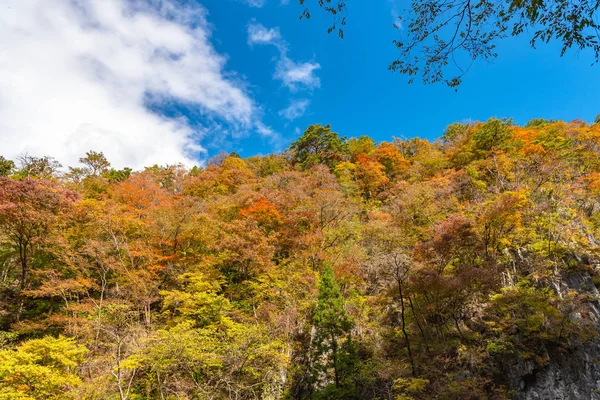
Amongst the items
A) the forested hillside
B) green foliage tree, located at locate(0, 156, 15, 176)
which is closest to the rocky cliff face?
the forested hillside

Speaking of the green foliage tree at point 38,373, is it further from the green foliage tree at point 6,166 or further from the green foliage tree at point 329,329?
the green foliage tree at point 6,166

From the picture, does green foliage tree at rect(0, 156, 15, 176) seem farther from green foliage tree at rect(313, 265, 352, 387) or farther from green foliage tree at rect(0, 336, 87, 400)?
green foliage tree at rect(313, 265, 352, 387)

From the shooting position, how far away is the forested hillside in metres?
9.06

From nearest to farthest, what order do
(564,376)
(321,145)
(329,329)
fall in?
(564,376) < (329,329) < (321,145)

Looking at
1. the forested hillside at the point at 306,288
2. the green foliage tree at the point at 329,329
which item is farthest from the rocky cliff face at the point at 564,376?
the green foliage tree at the point at 329,329

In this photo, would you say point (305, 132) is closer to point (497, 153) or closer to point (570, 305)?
point (497, 153)

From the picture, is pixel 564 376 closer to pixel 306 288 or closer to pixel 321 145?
pixel 306 288

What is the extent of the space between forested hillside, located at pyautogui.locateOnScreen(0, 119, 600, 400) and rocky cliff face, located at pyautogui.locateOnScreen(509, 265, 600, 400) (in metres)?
0.12

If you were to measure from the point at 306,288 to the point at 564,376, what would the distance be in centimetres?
963

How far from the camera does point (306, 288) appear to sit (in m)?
14.2

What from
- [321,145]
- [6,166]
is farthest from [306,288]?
[6,166]

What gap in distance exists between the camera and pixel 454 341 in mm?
9781

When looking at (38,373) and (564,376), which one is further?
(564,376)

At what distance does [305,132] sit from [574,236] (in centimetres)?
2353
